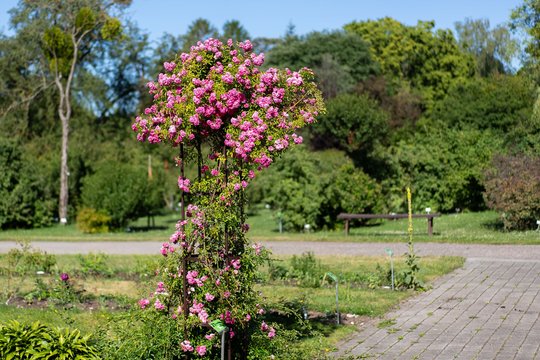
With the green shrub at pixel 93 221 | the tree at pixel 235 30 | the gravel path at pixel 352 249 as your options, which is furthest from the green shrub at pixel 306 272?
the tree at pixel 235 30

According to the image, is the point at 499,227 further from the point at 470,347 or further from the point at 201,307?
the point at 201,307

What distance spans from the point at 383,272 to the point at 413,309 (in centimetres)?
248

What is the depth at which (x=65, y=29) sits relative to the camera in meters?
34.2

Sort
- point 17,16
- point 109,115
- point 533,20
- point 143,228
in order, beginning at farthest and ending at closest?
point 109,115
point 17,16
point 143,228
point 533,20

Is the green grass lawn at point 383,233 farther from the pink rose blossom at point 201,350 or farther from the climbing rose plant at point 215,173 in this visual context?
the pink rose blossom at point 201,350

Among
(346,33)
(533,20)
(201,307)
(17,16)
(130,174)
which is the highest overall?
(346,33)

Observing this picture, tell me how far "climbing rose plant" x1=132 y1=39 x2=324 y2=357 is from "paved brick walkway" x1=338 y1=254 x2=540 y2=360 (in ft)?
5.51

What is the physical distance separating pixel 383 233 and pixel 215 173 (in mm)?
15868

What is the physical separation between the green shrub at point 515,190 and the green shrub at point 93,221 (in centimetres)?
1244

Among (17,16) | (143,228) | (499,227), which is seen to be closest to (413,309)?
(499,227)

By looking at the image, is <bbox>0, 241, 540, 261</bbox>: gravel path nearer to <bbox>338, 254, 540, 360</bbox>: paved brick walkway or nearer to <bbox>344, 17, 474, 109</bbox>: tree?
<bbox>338, 254, 540, 360</bbox>: paved brick walkway

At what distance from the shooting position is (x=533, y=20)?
25.3 m

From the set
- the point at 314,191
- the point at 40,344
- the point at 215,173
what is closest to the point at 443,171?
the point at 314,191

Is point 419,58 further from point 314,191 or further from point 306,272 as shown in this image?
point 306,272
